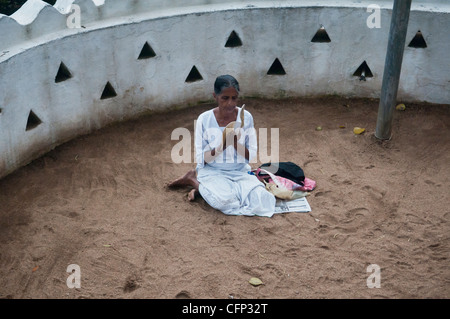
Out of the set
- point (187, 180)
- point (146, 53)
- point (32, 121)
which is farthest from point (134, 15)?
point (187, 180)

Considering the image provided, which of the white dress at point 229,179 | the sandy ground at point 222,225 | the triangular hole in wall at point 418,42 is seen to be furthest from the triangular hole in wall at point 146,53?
the triangular hole in wall at point 418,42

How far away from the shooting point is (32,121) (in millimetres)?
6594

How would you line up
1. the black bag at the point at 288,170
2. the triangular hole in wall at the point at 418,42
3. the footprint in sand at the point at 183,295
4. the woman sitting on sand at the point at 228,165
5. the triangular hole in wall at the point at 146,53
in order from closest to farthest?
the footprint in sand at the point at 183,295 → the woman sitting on sand at the point at 228,165 → the black bag at the point at 288,170 → the triangular hole in wall at the point at 146,53 → the triangular hole in wall at the point at 418,42

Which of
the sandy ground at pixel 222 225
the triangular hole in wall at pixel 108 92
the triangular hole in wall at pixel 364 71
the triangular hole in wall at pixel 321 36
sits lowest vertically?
the sandy ground at pixel 222 225

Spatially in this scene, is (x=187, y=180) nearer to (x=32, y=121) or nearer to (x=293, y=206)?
(x=293, y=206)

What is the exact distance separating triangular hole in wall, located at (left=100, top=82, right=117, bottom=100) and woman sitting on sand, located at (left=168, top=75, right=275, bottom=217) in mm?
1827

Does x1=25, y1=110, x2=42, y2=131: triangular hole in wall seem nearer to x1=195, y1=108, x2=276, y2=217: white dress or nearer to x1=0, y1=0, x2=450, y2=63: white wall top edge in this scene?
x1=0, y1=0, x2=450, y2=63: white wall top edge

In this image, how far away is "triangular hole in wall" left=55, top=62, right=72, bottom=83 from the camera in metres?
6.71

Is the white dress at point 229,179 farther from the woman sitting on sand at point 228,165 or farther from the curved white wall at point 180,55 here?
the curved white wall at point 180,55

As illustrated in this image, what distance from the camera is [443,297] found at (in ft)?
15.7

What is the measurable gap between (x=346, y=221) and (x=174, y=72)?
3.18 meters

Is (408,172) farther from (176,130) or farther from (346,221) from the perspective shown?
(176,130)

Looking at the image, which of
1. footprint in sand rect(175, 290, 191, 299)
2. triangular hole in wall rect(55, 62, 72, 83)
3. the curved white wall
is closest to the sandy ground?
footprint in sand rect(175, 290, 191, 299)

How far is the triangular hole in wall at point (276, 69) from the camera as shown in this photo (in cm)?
802
